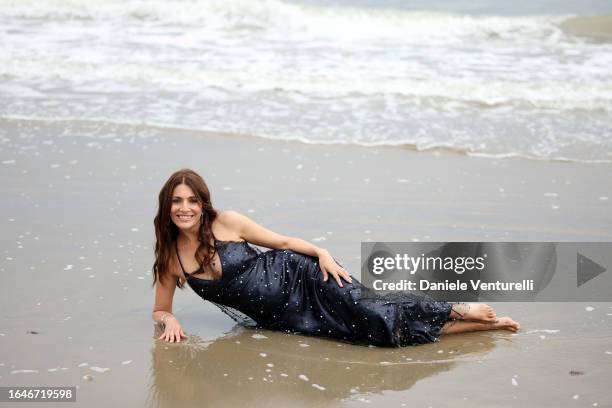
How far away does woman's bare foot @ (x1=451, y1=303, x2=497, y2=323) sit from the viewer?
4.67m

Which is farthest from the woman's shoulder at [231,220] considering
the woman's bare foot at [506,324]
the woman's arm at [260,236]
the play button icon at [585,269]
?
the play button icon at [585,269]

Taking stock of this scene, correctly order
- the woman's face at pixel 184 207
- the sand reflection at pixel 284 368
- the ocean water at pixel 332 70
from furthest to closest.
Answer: the ocean water at pixel 332 70 → the woman's face at pixel 184 207 → the sand reflection at pixel 284 368

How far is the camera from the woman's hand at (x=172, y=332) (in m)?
4.57

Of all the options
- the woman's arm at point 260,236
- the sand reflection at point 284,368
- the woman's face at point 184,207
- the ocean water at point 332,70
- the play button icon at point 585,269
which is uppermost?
the ocean water at point 332,70

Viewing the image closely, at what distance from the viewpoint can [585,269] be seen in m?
5.45

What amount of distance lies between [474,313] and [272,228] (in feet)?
6.61

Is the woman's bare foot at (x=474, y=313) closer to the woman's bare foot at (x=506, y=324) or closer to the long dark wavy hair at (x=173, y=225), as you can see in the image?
the woman's bare foot at (x=506, y=324)

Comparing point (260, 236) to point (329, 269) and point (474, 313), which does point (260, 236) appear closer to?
point (329, 269)

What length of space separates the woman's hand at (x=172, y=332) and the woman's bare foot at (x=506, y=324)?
1597mm

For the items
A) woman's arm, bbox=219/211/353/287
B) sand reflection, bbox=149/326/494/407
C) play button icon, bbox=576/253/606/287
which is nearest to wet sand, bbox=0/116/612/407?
sand reflection, bbox=149/326/494/407

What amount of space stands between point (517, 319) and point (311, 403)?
150 cm

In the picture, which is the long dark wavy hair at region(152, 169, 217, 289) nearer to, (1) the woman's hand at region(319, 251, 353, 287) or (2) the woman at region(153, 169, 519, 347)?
(2) the woman at region(153, 169, 519, 347)

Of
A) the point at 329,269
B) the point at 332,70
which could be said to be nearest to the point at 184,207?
the point at 329,269

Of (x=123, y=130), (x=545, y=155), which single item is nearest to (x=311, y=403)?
(x=545, y=155)
